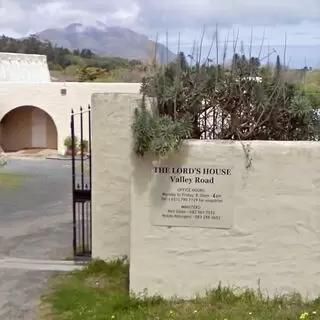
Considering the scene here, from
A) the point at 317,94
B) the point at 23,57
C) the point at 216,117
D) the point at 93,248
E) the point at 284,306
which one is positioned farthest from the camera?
the point at 23,57

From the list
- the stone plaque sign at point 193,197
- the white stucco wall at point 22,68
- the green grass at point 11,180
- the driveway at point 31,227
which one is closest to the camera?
the stone plaque sign at point 193,197

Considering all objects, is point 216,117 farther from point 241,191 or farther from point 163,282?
point 163,282

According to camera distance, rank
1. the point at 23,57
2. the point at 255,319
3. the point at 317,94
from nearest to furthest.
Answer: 1. the point at 255,319
2. the point at 317,94
3. the point at 23,57

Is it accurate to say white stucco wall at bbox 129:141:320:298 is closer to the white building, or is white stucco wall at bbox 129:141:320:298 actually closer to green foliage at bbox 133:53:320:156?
green foliage at bbox 133:53:320:156

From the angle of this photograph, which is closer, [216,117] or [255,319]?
[255,319]

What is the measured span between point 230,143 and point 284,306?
1.83m

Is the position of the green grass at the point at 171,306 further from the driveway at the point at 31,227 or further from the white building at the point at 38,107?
the white building at the point at 38,107

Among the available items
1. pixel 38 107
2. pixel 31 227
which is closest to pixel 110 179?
pixel 31 227

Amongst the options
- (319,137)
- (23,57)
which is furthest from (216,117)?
(23,57)

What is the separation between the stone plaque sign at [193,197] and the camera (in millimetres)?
7098

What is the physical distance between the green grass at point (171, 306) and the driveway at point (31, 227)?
0.46m

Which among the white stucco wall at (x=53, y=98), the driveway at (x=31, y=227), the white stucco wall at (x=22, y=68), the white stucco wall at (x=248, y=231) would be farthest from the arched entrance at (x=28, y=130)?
the white stucco wall at (x=248, y=231)

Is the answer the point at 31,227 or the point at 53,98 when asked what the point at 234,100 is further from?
the point at 53,98

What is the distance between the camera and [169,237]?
7.21 metres
